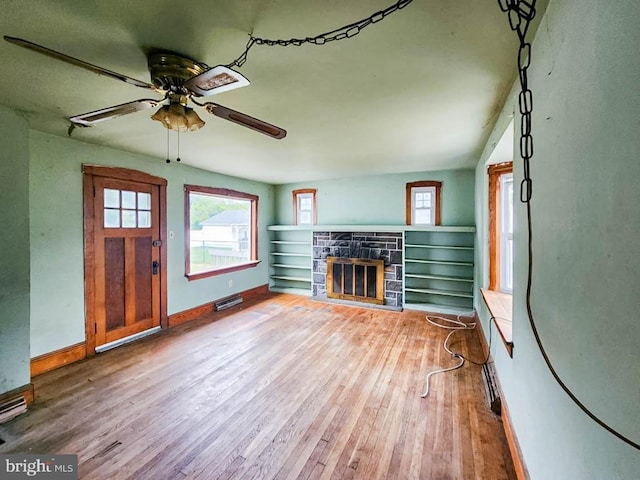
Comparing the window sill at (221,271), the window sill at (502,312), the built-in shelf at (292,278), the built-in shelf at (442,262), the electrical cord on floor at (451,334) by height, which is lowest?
the electrical cord on floor at (451,334)

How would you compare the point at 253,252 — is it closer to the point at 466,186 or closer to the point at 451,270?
the point at 451,270

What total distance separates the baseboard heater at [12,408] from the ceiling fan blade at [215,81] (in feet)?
8.83

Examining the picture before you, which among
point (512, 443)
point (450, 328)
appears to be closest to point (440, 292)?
point (450, 328)

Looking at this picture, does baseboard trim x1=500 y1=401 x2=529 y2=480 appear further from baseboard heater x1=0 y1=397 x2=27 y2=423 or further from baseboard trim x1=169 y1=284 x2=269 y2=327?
baseboard trim x1=169 y1=284 x2=269 y2=327

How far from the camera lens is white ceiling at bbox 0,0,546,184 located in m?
1.20

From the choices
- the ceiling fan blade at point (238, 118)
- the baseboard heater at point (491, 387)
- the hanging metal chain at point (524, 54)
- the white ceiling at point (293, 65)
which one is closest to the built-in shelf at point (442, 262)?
the baseboard heater at point (491, 387)

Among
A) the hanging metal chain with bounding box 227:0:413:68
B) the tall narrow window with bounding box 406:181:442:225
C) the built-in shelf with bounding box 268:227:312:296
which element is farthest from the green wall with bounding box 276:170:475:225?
the hanging metal chain with bounding box 227:0:413:68

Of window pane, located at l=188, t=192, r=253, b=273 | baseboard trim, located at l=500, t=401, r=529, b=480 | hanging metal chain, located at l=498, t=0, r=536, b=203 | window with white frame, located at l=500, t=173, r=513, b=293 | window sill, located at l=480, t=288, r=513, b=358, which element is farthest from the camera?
window pane, located at l=188, t=192, r=253, b=273

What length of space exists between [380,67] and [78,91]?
198cm

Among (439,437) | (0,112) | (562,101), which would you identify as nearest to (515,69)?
(562,101)

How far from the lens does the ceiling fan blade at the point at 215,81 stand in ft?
4.05

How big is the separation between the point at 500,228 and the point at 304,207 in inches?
146

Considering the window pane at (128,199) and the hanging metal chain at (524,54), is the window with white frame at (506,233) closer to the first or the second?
the hanging metal chain at (524,54)

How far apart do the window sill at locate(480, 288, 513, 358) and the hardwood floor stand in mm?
629
